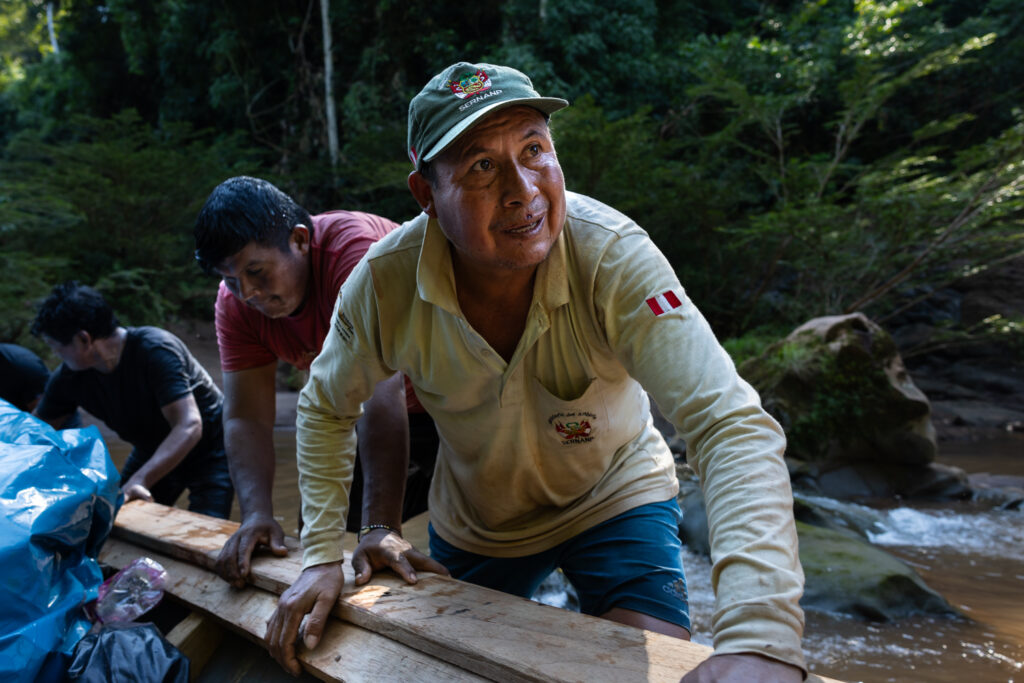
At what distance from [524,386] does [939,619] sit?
3.25 meters

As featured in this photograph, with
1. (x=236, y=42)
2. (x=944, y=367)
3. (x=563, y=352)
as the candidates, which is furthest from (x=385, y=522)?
(x=236, y=42)

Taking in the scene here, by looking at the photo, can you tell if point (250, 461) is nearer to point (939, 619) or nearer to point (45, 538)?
point (45, 538)

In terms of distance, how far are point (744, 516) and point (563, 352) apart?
0.63m

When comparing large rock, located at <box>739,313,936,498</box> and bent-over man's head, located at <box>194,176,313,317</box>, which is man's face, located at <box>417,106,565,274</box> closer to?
bent-over man's head, located at <box>194,176,313,317</box>

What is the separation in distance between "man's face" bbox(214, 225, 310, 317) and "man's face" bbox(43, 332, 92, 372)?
130 cm

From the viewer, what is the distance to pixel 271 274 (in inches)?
95.7

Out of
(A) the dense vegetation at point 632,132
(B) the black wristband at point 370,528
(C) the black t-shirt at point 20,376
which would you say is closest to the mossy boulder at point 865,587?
(B) the black wristband at point 370,528

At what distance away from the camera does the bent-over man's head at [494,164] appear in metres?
1.55

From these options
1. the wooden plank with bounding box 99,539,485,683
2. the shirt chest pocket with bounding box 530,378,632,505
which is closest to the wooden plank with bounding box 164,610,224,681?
the wooden plank with bounding box 99,539,485,683

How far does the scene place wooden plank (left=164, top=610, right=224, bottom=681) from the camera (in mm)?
2074

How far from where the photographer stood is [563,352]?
1.69 meters

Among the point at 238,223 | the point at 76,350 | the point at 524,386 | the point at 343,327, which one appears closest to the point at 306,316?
the point at 238,223

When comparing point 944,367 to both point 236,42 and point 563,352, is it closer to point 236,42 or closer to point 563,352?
point 563,352

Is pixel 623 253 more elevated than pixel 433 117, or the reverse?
pixel 433 117
